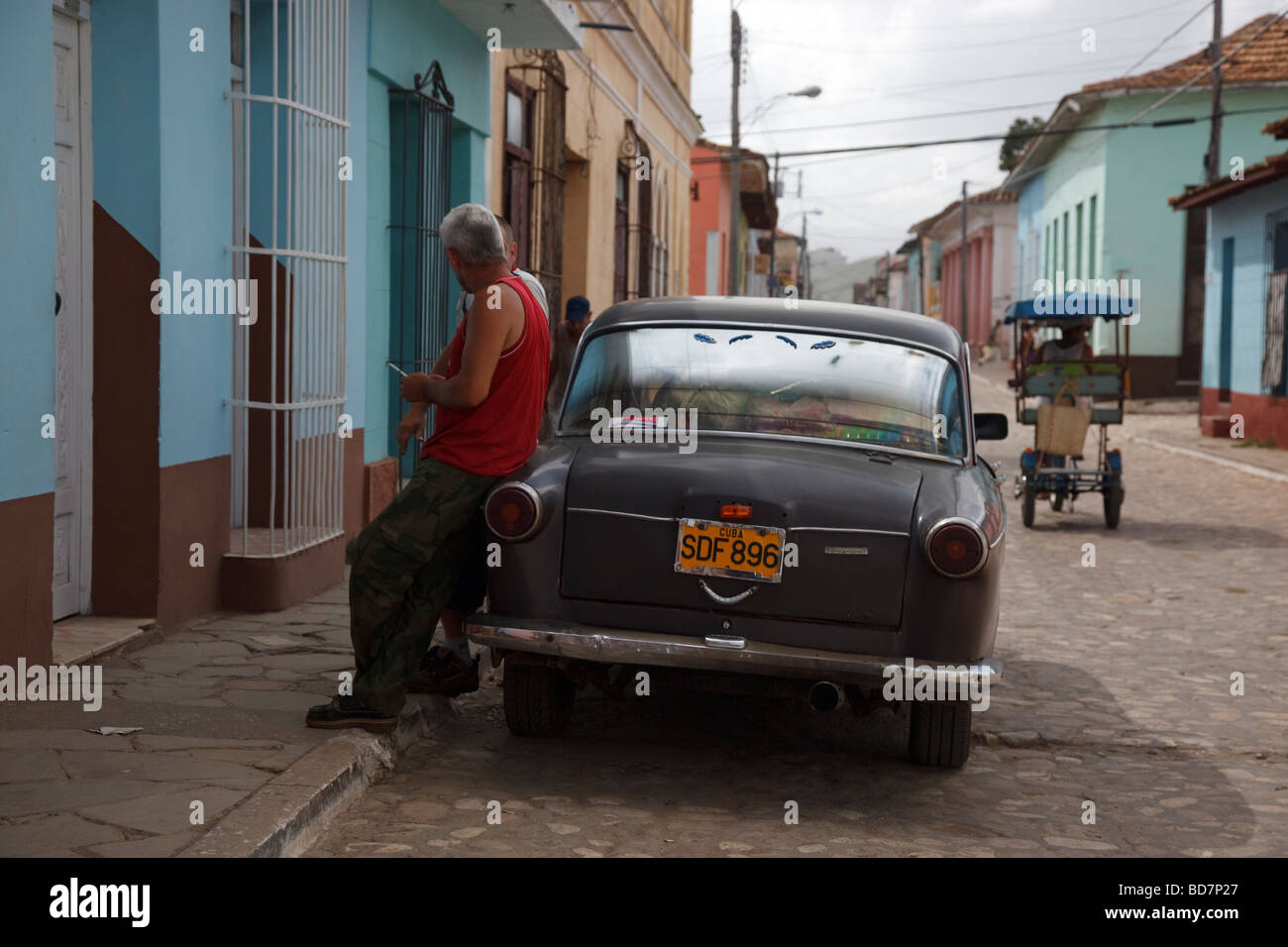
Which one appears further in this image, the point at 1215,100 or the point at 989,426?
the point at 1215,100

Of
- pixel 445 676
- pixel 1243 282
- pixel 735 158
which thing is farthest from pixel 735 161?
pixel 445 676

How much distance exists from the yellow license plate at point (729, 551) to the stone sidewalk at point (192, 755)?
1.21 metres

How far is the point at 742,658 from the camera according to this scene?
4648mm

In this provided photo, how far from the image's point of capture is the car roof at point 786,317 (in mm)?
5805

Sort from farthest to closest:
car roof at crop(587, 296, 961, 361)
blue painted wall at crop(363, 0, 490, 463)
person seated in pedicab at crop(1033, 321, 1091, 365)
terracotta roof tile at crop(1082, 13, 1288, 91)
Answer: terracotta roof tile at crop(1082, 13, 1288, 91) → person seated in pedicab at crop(1033, 321, 1091, 365) → blue painted wall at crop(363, 0, 490, 463) → car roof at crop(587, 296, 961, 361)

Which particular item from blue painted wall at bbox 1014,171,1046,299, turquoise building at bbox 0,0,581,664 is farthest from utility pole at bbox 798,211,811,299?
turquoise building at bbox 0,0,581,664

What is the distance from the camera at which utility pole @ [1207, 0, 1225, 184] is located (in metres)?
27.7

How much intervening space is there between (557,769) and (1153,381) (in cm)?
2831

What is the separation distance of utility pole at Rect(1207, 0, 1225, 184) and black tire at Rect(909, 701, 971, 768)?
2519 centimetres

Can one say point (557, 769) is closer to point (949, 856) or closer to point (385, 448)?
point (949, 856)

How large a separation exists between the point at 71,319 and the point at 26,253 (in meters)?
1.04

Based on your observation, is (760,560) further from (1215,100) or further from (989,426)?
(1215,100)

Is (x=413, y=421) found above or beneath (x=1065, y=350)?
beneath

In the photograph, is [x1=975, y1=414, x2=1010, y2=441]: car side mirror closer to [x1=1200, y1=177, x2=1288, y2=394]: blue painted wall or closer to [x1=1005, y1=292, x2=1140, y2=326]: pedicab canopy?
[x1=1005, y1=292, x2=1140, y2=326]: pedicab canopy
